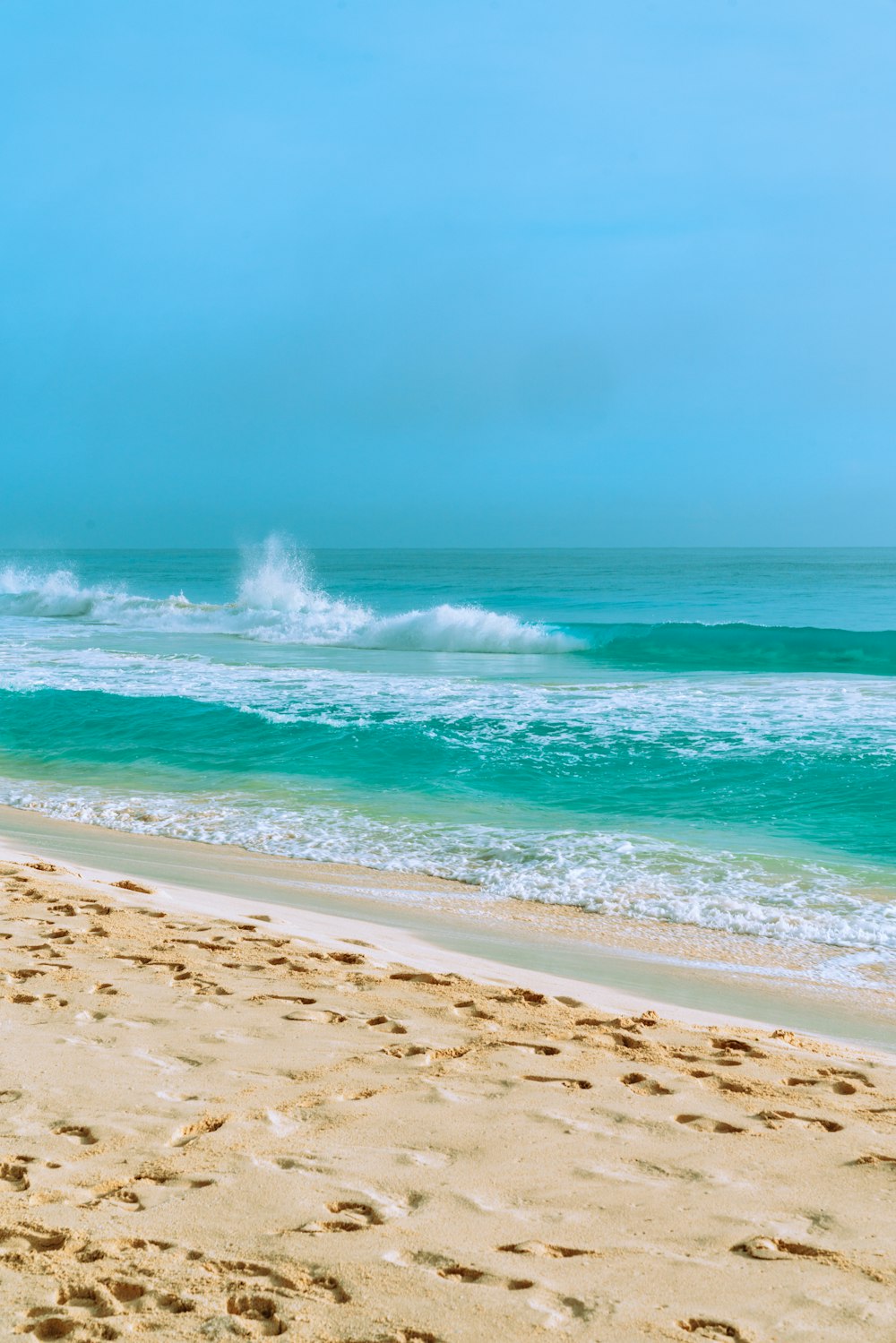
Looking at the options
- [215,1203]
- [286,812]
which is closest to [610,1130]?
[215,1203]

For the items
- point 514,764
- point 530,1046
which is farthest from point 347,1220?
point 514,764

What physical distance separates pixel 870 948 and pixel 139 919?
181 inches

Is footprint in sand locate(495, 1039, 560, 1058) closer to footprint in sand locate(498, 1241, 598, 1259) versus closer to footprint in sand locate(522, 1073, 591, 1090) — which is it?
footprint in sand locate(522, 1073, 591, 1090)

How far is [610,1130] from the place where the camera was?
3.40 m

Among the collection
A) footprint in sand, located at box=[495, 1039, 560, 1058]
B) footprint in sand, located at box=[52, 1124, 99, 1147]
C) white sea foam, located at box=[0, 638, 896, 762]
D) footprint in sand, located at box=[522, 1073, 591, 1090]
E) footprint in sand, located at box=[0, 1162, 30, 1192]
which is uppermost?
white sea foam, located at box=[0, 638, 896, 762]

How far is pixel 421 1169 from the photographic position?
3.09m

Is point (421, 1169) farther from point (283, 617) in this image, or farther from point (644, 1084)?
point (283, 617)

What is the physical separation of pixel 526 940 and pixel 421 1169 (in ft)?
11.9

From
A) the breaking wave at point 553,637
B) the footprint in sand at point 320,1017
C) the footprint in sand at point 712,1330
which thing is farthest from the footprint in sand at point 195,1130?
the breaking wave at point 553,637

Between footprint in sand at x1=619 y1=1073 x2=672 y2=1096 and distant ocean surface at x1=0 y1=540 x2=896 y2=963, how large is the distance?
303 cm

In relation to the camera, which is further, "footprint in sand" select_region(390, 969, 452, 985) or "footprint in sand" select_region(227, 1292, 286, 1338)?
"footprint in sand" select_region(390, 969, 452, 985)

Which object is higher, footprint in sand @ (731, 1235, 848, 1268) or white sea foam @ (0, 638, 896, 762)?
white sea foam @ (0, 638, 896, 762)

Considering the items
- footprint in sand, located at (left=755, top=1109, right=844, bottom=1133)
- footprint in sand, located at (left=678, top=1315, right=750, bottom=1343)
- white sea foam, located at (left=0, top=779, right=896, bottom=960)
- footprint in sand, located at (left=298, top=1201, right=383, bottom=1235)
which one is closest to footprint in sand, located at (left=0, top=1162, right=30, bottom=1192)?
footprint in sand, located at (left=298, top=1201, right=383, bottom=1235)

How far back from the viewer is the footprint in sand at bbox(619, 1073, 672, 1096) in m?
3.76
